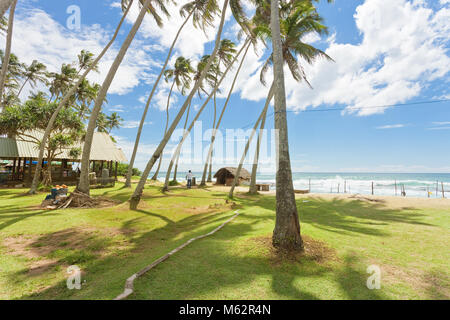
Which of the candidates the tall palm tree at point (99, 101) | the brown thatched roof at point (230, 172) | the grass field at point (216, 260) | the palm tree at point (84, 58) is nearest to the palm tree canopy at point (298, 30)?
the tall palm tree at point (99, 101)

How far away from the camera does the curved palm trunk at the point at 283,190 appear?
14.5ft

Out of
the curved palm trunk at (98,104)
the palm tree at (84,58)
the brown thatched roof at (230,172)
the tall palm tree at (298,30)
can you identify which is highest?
the palm tree at (84,58)

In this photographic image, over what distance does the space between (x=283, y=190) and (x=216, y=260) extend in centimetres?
217

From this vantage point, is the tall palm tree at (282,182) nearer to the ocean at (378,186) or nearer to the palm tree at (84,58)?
the ocean at (378,186)

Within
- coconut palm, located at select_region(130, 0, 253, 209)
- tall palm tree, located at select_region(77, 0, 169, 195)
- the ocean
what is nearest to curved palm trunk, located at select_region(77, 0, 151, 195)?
tall palm tree, located at select_region(77, 0, 169, 195)

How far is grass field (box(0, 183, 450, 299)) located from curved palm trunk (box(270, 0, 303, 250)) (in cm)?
35

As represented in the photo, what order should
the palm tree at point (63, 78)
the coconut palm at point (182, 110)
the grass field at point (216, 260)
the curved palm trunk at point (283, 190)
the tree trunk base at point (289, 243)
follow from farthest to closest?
the palm tree at point (63, 78), the coconut palm at point (182, 110), the curved palm trunk at point (283, 190), the tree trunk base at point (289, 243), the grass field at point (216, 260)

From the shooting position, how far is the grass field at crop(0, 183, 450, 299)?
2.95 m

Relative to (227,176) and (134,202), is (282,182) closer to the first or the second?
(134,202)

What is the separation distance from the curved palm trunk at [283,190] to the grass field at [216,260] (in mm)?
355

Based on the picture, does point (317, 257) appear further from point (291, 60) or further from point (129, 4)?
point (129, 4)

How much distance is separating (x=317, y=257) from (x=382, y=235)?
331 centimetres

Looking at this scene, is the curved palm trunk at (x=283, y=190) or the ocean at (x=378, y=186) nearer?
the curved palm trunk at (x=283, y=190)

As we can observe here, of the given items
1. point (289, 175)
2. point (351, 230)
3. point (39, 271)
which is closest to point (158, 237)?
point (39, 271)
